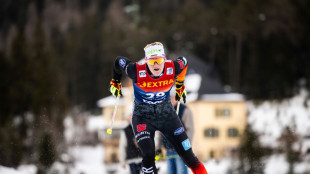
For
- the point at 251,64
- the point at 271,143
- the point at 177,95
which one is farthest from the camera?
the point at 251,64

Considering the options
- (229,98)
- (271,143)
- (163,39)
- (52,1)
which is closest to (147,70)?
(271,143)

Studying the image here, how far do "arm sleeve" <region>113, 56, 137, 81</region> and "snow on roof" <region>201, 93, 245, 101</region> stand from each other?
119ft

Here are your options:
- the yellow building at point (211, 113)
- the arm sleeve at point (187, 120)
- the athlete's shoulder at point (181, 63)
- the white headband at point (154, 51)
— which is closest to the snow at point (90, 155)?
the yellow building at point (211, 113)

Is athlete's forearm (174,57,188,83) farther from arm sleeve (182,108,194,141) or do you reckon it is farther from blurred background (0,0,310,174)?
blurred background (0,0,310,174)

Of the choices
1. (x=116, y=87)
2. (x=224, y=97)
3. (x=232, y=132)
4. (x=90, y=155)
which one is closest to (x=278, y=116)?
(x=232, y=132)

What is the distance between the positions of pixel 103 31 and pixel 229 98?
32072 millimetres

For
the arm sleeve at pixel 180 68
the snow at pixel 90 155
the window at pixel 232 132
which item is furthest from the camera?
the window at pixel 232 132

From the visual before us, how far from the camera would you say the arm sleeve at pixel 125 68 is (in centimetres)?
576

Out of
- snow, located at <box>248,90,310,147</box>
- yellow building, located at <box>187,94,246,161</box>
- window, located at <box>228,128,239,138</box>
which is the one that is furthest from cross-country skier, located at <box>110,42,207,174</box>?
window, located at <box>228,128,239,138</box>

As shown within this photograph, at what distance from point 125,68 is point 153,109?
2.39ft

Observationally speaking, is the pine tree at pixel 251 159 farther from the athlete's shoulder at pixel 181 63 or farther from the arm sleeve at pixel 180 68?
the athlete's shoulder at pixel 181 63

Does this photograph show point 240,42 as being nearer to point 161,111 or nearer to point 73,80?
point 73,80

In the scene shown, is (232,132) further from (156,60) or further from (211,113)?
(156,60)

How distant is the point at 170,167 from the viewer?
7.43 metres
